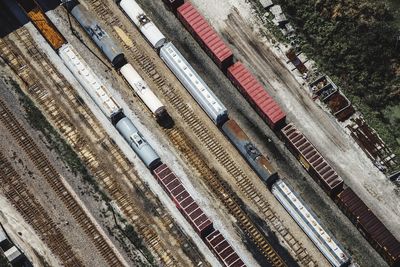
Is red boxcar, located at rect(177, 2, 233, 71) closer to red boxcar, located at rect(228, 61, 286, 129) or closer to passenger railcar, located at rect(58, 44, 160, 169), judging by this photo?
red boxcar, located at rect(228, 61, 286, 129)

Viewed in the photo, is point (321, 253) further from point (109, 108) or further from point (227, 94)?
point (109, 108)

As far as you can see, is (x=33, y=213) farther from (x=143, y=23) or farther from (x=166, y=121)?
(x=143, y=23)

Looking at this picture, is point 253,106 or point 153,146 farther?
point 253,106

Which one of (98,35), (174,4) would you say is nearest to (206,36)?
(174,4)

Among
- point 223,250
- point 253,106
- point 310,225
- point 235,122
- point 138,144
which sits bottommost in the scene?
point 310,225

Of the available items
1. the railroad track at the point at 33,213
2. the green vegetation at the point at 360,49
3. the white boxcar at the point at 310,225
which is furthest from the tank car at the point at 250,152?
the railroad track at the point at 33,213

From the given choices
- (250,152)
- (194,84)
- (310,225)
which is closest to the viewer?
(310,225)

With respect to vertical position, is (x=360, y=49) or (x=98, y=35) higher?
(x=98, y=35)
